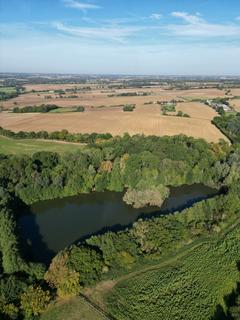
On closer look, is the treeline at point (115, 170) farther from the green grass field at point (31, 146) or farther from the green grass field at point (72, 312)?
the green grass field at point (72, 312)

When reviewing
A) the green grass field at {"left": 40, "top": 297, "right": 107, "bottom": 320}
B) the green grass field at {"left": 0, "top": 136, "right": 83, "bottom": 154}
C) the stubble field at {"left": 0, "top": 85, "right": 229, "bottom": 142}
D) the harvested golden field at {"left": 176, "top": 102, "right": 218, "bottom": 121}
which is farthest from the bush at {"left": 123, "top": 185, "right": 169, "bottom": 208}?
the harvested golden field at {"left": 176, "top": 102, "right": 218, "bottom": 121}

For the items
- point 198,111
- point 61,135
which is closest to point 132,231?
point 61,135

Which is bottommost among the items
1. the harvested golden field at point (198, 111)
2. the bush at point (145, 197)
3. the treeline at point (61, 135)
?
the bush at point (145, 197)

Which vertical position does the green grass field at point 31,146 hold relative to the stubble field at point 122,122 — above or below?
below

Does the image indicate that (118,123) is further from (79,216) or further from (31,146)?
(79,216)

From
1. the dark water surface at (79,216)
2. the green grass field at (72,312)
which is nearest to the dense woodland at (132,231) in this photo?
the green grass field at (72,312)

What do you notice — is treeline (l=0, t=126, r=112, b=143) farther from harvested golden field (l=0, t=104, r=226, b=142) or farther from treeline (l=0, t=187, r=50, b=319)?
treeline (l=0, t=187, r=50, b=319)
